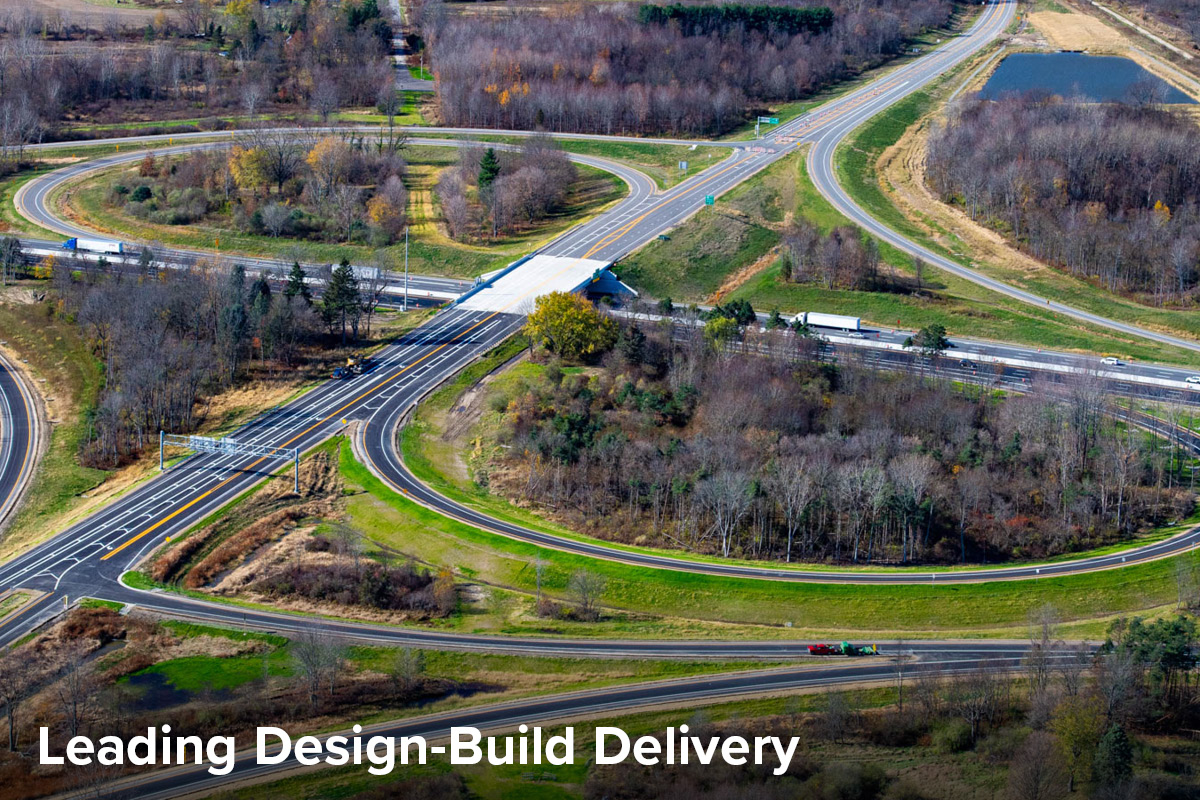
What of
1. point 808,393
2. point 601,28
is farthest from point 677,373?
point 601,28

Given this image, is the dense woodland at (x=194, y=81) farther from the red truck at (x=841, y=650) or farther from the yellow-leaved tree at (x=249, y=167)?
the red truck at (x=841, y=650)

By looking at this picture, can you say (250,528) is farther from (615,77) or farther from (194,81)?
(194,81)

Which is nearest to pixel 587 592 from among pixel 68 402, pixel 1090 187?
pixel 68 402

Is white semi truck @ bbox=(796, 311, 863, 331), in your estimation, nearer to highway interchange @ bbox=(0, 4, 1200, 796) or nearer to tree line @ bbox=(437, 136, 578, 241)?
highway interchange @ bbox=(0, 4, 1200, 796)

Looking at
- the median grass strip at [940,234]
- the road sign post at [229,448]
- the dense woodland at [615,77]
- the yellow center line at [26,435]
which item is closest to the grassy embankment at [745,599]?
the road sign post at [229,448]

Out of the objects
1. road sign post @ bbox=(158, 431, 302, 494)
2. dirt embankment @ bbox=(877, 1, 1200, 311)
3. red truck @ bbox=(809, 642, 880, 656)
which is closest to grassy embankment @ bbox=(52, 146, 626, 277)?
dirt embankment @ bbox=(877, 1, 1200, 311)
